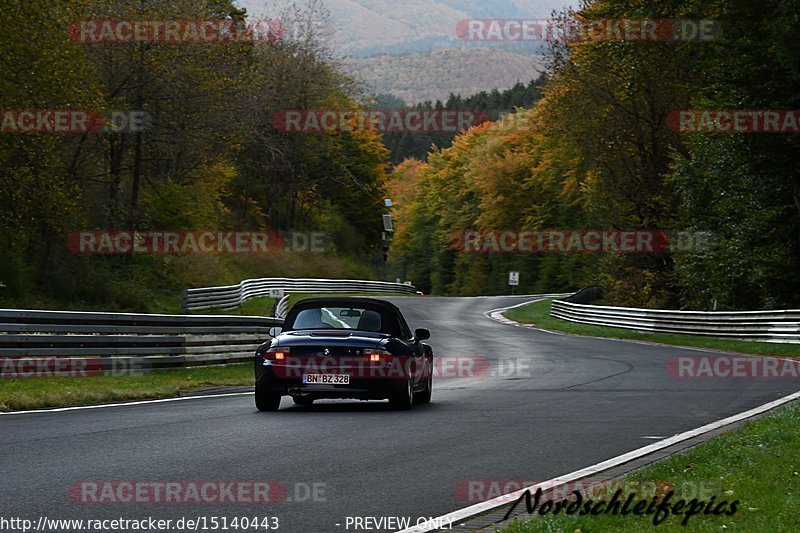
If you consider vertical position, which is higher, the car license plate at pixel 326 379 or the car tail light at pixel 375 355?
the car tail light at pixel 375 355

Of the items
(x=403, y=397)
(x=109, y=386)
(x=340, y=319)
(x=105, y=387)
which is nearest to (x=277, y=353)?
(x=340, y=319)

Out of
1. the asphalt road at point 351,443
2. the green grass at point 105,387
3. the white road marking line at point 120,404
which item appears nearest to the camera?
the asphalt road at point 351,443

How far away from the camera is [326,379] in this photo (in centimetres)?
1400

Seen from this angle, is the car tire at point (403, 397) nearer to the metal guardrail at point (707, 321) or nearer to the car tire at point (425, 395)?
the car tire at point (425, 395)

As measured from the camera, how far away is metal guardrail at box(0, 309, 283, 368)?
1739 centimetres

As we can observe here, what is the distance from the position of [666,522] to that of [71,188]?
29479mm

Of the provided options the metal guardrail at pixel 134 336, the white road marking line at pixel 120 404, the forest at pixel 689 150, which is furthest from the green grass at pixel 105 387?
the forest at pixel 689 150

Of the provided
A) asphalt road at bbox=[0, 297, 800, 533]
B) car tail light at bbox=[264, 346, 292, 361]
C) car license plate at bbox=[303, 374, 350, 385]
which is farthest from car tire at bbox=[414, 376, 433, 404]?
car tail light at bbox=[264, 346, 292, 361]

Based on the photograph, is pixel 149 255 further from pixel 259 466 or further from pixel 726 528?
pixel 726 528

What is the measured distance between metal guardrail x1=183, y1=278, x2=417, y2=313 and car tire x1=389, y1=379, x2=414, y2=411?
29446 mm

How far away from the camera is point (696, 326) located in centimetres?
3584

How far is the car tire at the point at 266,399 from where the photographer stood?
46.5ft

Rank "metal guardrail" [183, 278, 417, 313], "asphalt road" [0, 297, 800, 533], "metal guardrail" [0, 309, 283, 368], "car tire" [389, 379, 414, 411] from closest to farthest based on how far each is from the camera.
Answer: "asphalt road" [0, 297, 800, 533]
"car tire" [389, 379, 414, 411]
"metal guardrail" [0, 309, 283, 368]
"metal guardrail" [183, 278, 417, 313]

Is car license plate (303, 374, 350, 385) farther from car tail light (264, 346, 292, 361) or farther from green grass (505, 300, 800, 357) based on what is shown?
green grass (505, 300, 800, 357)
